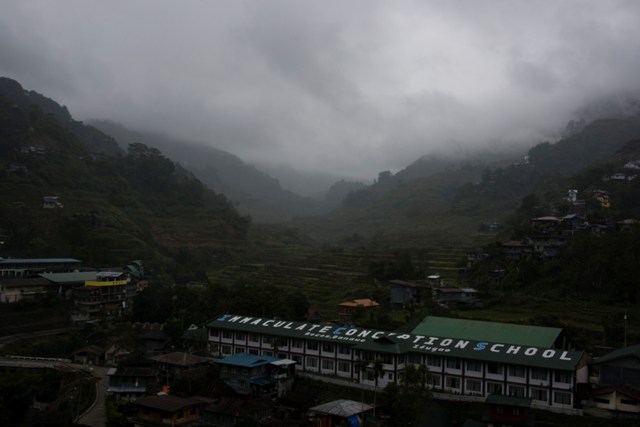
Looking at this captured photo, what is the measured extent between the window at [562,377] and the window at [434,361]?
571cm

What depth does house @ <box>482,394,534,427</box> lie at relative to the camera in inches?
1025

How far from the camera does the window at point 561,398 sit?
27.9 meters

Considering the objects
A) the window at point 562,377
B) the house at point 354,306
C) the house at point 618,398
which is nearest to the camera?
the house at point 618,398

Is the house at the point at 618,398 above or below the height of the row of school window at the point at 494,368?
below

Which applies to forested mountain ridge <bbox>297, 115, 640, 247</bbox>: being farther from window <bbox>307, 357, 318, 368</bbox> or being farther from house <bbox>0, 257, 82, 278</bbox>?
window <bbox>307, 357, 318, 368</bbox>

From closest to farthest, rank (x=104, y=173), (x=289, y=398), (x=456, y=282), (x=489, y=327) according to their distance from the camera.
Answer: (x=289, y=398) → (x=489, y=327) → (x=456, y=282) → (x=104, y=173)

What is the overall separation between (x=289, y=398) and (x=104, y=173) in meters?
72.6

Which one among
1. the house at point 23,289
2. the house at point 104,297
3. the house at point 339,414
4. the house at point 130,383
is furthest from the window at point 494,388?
the house at point 23,289

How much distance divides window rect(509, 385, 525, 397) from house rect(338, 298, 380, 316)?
18.1 m

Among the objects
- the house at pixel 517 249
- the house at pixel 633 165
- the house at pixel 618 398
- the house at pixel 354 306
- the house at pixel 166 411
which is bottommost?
the house at pixel 166 411

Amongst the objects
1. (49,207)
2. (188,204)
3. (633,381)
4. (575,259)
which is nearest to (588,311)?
(575,259)

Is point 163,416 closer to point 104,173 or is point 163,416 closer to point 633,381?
point 633,381

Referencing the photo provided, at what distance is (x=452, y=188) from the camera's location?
144 m

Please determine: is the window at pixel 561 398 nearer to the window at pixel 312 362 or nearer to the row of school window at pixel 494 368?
the row of school window at pixel 494 368
